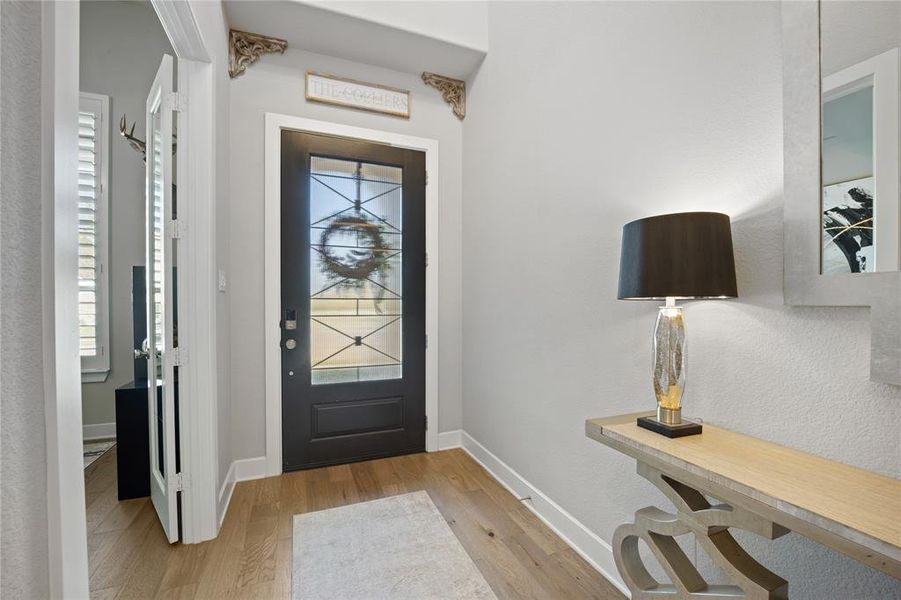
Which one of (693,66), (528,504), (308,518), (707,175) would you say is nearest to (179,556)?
(308,518)

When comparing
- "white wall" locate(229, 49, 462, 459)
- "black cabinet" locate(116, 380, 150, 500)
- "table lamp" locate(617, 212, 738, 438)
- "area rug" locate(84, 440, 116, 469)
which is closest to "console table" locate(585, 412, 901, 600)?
"table lamp" locate(617, 212, 738, 438)

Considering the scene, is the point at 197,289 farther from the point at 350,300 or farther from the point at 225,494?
the point at 225,494

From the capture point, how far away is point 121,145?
317 centimetres

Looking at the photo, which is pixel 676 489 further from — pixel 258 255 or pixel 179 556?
pixel 258 255

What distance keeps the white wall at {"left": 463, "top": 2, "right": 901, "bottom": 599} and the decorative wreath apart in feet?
2.29

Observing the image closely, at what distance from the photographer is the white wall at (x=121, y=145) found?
3123 millimetres

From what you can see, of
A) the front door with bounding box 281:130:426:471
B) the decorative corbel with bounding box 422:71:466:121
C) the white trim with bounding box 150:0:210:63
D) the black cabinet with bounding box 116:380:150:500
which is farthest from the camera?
the decorative corbel with bounding box 422:71:466:121

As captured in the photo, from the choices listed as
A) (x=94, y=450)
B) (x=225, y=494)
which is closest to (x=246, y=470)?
(x=225, y=494)

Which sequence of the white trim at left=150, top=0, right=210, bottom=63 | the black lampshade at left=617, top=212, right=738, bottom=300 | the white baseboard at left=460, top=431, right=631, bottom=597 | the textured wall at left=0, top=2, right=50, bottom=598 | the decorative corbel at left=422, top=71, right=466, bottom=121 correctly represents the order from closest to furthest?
the textured wall at left=0, top=2, right=50, bottom=598
the black lampshade at left=617, top=212, right=738, bottom=300
the white trim at left=150, top=0, right=210, bottom=63
the white baseboard at left=460, top=431, right=631, bottom=597
the decorative corbel at left=422, top=71, right=466, bottom=121

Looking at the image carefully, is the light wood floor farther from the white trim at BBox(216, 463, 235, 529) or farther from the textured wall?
the textured wall

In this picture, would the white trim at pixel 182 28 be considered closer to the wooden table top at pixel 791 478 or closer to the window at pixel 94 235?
the window at pixel 94 235

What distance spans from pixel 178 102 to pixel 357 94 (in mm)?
1250

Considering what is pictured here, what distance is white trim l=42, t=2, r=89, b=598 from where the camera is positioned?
607mm

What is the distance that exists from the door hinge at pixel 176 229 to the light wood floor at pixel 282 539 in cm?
144
